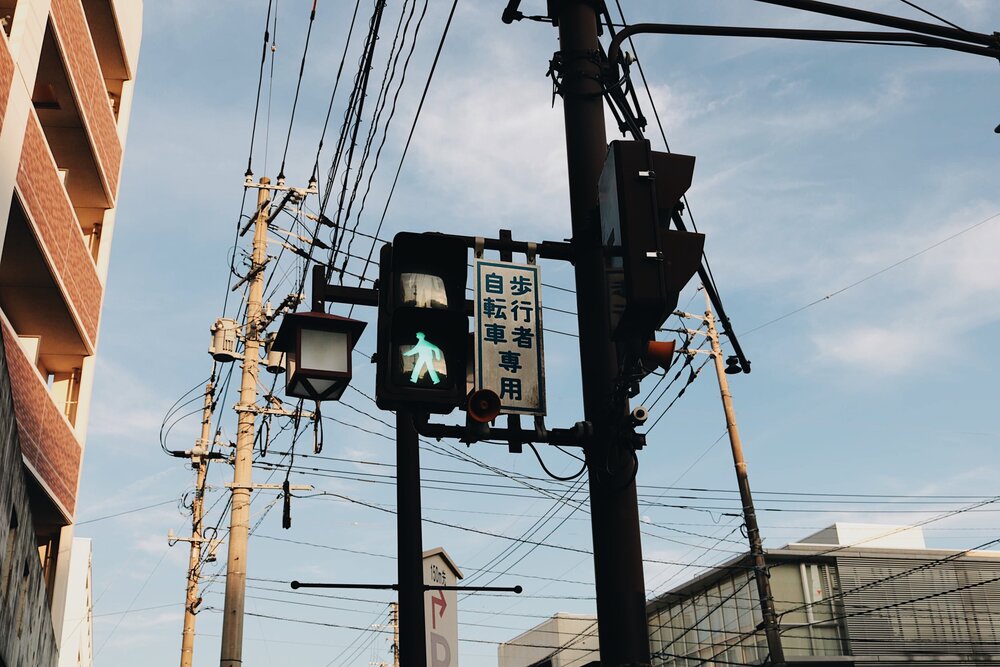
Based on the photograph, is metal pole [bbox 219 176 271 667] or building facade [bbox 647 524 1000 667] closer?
metal pole [bbox 219 176 271 667]

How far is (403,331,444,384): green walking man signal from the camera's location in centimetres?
571

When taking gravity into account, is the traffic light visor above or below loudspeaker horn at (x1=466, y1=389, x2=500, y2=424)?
above

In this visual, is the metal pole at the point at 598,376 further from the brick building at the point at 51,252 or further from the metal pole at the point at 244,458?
the metal pole at the point at 244,458

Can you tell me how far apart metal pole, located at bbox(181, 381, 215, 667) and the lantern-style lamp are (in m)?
26.0

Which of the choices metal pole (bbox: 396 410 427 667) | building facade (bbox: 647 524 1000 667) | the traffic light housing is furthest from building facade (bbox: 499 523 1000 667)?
the traffic light housing

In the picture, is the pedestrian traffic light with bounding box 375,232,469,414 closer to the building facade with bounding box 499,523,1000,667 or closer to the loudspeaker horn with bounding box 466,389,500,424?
the loudspeaker horn with bounding box 466,389,500,424

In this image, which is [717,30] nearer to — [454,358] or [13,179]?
[454,358]

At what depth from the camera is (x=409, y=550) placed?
33.1 ft

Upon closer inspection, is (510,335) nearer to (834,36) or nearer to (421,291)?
(421,291)

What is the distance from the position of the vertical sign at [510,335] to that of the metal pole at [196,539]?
27758mm

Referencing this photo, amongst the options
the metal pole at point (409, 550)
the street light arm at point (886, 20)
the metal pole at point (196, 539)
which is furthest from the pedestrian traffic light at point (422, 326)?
the metal pole at point (196, 539)

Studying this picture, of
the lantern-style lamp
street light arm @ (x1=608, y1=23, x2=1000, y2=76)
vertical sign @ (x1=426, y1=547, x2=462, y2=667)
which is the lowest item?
vertical sign @ (x1=426, y1=547, x2=462, y2=667)

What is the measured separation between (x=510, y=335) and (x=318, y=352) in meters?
2.08

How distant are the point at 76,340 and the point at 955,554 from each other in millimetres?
31446
